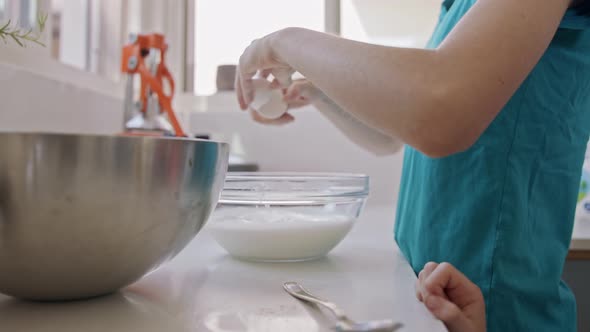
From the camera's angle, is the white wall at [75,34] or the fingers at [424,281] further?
the white wall at [75,34]

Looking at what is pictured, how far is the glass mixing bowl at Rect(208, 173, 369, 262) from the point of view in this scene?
55 centimetres

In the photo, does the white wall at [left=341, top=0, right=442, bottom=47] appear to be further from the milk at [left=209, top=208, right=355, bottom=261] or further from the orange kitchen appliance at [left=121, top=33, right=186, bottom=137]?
the milk at [left=209, top=208, right=355, bottom=261]

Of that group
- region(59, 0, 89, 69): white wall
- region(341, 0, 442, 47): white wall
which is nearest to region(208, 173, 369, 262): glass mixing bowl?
region(59, 0, 89, 69): white wall

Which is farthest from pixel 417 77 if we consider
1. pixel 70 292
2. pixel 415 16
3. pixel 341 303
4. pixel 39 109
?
pixel 415 16

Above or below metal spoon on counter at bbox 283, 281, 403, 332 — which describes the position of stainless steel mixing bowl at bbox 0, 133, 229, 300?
above

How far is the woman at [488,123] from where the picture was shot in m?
0.41

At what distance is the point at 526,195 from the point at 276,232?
304 millimetres

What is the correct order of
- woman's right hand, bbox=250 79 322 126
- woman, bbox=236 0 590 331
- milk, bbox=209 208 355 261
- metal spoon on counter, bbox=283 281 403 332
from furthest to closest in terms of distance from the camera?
woman's right hand, bbox=250 79 322 126
milk, bbox=209 208 355 261
woman, bbox=236 0 590 331
metal spoon on counter, bbox=283 281 403 332

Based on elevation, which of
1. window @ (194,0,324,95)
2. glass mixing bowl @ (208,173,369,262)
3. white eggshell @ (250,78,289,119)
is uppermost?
window @ (194,0,324,95)

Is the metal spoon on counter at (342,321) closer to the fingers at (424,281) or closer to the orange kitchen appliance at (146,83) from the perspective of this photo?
the fingers at (424,281)

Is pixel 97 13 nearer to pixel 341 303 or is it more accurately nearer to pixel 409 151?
pixel 409 151


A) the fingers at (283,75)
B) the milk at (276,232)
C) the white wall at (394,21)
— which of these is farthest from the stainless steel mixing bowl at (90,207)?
the white wall at (394,21)

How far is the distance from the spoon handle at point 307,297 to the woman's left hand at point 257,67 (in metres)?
0.29

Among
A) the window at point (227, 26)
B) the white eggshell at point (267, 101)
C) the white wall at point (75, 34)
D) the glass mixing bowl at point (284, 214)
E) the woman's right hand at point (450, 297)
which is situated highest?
the window at point (227, 26)
